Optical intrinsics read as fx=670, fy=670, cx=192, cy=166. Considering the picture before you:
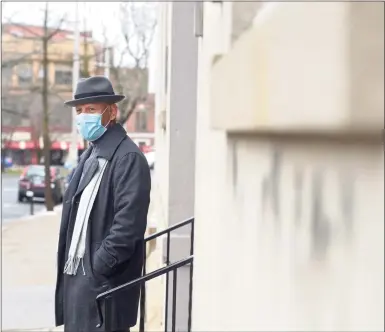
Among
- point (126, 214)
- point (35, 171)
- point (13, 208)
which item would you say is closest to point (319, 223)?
point (126, 214)

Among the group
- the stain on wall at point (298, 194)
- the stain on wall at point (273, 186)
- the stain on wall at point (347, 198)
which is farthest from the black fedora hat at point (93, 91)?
A: the stain on wall at point (347, 198)

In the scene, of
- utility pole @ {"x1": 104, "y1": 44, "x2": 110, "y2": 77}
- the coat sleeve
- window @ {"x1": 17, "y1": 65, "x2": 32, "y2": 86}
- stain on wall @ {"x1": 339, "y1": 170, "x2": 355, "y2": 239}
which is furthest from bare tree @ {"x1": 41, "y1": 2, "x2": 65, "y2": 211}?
stain on wall @ {"x1": 339, "y1": 170, "x2": 355, "y2": 239}

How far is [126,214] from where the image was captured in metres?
3.04

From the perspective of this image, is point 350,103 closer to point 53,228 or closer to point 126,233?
point 126,233

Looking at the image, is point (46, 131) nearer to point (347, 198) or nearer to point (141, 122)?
point (347, 198)

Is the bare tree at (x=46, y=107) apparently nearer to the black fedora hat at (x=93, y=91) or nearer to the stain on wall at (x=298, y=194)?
the black fedora hat at (x=93, y=91)

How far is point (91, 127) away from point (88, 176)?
1.09 ft

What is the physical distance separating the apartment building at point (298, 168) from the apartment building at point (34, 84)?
21.5 metres

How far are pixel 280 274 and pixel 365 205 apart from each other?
409 millimetres

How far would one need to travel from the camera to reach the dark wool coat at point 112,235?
305cm

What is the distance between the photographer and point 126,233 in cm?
303

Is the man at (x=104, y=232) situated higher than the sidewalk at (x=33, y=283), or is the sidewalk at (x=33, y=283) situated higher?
the man at (x=104, y=232)

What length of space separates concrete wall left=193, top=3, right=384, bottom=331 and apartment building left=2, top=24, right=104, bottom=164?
70.7 ft

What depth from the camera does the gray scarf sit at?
3125 millimetres
